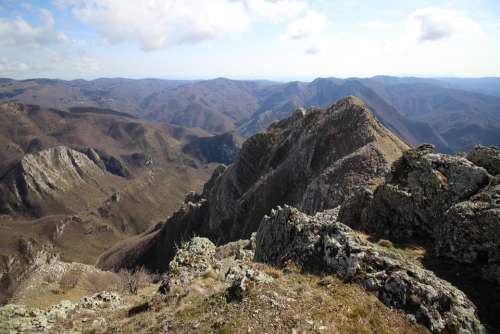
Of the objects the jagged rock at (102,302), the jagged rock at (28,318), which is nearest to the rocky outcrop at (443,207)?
the jagged rock at (102,302)

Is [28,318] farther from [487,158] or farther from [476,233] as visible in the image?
[487,158]

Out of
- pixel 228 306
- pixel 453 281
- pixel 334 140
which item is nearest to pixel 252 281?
pixel 228 306

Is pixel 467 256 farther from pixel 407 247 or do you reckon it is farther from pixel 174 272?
pixel 174 272

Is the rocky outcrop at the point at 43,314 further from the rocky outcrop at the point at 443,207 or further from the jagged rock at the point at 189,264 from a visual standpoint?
the rocky outcrop at the point at 443,207

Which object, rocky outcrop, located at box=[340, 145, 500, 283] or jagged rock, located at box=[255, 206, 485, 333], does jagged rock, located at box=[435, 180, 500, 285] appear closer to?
rocky outcrop, located at box=[340, 145, 500, 283]

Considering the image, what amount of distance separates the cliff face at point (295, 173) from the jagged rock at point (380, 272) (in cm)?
1428

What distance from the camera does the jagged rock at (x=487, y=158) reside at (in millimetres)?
27922

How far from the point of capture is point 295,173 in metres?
87.7

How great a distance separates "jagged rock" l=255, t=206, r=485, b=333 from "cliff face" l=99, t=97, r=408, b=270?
14.3 metres

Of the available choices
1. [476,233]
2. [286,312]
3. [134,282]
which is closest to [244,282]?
[286,312]

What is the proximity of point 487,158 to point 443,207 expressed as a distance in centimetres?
696

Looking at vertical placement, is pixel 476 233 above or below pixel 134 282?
above

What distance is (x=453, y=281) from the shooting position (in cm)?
2061

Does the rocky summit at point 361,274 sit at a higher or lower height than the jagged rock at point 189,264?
higher
